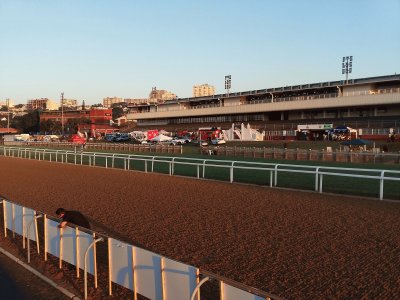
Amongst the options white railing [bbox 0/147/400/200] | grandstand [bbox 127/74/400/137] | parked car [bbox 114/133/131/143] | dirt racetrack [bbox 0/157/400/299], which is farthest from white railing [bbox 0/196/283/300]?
parked car [bbox 114/133/131/143]

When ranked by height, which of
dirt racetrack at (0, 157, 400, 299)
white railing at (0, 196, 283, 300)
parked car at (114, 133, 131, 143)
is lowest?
parked car at (114, 133, 131, 143)

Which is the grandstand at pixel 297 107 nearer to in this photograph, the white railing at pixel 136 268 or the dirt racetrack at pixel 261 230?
the dirt racetrack at pixel 261 230

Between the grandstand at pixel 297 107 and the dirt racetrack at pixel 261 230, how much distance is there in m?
40.8

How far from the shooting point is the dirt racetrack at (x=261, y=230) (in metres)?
5.44

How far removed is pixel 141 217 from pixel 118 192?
4280mm

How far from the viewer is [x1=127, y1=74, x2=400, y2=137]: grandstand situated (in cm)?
5322

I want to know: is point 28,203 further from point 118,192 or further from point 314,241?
point 314,241

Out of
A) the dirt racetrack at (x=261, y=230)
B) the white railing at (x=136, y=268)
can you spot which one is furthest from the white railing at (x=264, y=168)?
the white railing at (x=136, y=268)

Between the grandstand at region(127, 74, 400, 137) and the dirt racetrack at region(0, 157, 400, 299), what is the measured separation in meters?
40.8

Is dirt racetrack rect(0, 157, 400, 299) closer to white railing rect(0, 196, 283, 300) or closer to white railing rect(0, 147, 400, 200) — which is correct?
white railing rect(0, 147, 400, 200)

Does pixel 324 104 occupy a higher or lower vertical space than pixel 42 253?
higher

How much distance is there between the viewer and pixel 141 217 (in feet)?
32.1

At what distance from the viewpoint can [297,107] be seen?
2424 inches

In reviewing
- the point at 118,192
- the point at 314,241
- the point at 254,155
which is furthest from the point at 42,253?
the point at 254,155
